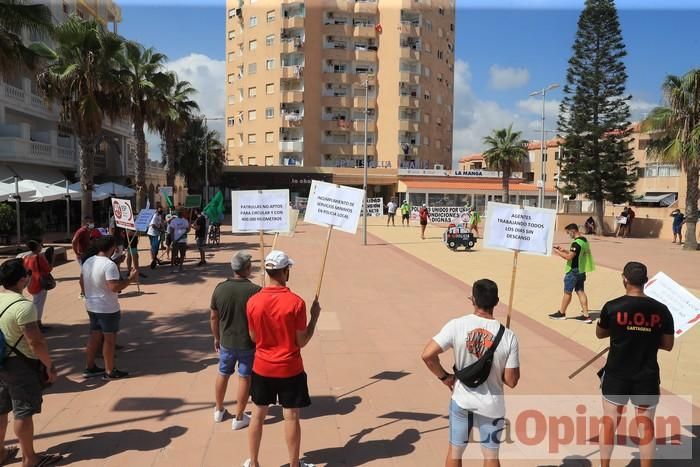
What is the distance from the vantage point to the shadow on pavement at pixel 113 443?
160 inches

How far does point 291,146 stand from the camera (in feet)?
178

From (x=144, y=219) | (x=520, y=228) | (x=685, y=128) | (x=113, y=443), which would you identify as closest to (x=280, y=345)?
(x=113, y=443)

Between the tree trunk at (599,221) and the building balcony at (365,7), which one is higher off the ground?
the building balcony at (365,7)

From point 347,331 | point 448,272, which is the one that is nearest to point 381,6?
point 448,272

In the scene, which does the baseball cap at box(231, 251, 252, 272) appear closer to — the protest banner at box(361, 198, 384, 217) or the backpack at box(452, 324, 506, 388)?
the backpack at box(452, 324, 506, 388)

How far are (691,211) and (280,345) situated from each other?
932 inches

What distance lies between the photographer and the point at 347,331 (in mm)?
7859

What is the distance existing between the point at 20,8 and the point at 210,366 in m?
9.60

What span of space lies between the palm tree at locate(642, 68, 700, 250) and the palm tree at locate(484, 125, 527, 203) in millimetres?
18839

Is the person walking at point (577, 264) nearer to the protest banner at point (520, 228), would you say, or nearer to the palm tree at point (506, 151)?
the protest banner at point (520, 228)

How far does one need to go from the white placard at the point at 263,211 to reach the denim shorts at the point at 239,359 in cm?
140

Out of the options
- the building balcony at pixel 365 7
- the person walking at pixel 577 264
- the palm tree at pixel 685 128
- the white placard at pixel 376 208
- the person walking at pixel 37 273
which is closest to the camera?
the person walking at pixel 37 273

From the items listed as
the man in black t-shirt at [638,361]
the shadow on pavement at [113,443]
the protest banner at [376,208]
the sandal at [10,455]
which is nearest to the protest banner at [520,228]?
the man in black t-shirt at [638,361]

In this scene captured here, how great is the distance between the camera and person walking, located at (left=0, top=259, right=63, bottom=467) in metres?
3.64
